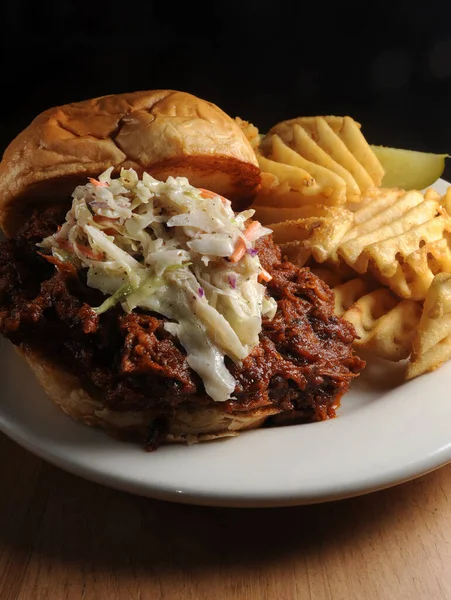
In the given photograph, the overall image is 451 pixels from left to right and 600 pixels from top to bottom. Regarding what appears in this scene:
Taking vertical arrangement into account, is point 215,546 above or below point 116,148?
below

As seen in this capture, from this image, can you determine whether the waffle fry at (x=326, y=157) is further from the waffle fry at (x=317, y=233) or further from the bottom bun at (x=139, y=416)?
the bottom bun at (x=139, y=416)

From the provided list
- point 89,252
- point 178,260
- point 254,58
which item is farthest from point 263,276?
point 254,58

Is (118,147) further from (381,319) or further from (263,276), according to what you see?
(381,319)

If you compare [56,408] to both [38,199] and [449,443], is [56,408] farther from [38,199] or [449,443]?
[449,443]

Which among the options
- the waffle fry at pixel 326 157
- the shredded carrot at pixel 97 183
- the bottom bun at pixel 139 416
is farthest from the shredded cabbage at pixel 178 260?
the waffle fry at pixel 326 157

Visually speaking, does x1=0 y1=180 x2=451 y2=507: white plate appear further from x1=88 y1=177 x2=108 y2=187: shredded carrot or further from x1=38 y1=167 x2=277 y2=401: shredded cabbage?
x1=88 y1=177 x2=108 y2=187: shredded carrot

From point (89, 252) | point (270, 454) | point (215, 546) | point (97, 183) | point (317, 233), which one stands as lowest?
point (215, 546)

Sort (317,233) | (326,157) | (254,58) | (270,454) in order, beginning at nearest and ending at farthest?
(270,454) → (317,233) → (326,157) → (254,58)
